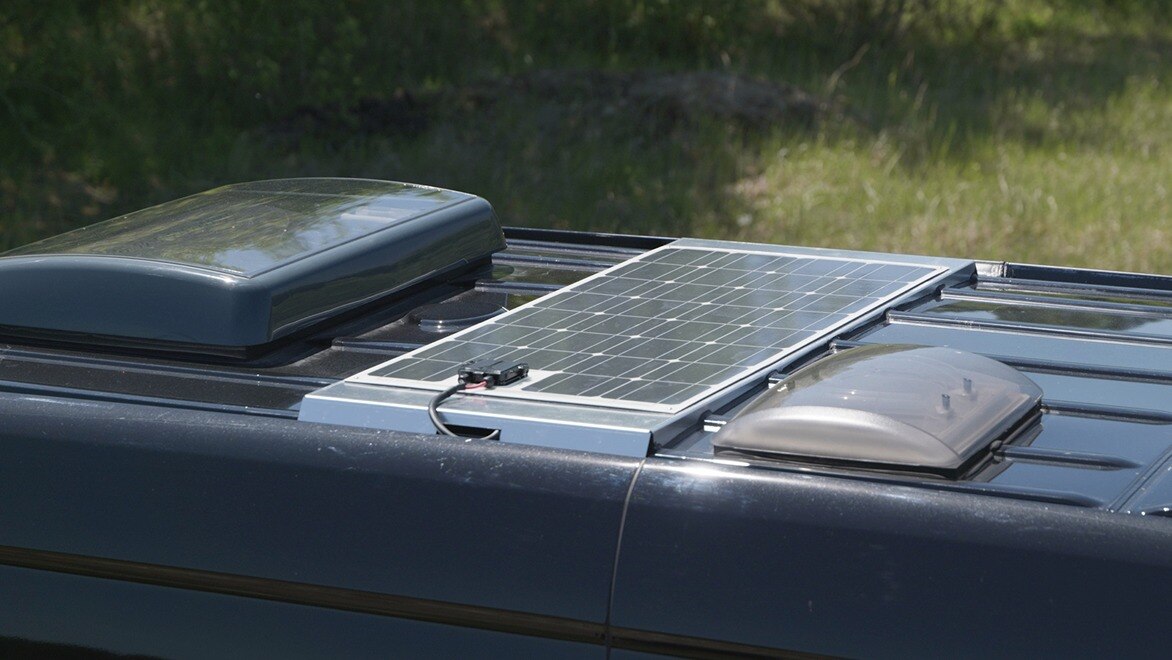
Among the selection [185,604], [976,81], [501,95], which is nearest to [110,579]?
[185,604]

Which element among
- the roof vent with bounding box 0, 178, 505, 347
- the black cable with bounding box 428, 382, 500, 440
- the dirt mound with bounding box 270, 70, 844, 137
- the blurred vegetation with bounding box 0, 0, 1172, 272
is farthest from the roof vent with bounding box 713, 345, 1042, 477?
the dirt mound with bounding box 270, 70, 844, 137

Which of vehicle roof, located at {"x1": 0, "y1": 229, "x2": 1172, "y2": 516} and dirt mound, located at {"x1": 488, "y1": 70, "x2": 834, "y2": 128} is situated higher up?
vehicle roof, located at {"x1": 0, "y1": 229, "x2": 1172, "y2": 516}

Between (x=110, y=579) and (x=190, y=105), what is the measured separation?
8.22 m

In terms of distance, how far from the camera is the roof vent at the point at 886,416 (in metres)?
1.56

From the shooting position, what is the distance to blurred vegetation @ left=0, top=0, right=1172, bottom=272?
24.2 ft

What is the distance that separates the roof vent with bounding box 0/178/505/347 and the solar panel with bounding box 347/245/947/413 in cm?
22

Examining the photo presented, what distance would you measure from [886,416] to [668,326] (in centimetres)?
60

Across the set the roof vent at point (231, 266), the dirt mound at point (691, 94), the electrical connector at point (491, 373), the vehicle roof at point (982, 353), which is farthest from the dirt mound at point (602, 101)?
the electrical connector at point (491, 373)

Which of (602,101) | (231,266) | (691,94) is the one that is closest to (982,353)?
(231,266)

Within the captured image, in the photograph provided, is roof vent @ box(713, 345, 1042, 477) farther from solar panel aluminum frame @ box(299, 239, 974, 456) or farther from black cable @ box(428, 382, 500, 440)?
black cable @ box(428, 382, 500, 440)

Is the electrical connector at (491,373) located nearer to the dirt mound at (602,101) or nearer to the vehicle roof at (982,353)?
the vehicle roof at (982,353)

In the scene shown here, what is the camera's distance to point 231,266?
6.82 feet

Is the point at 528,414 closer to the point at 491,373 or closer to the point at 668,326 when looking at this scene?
the point at 491,373

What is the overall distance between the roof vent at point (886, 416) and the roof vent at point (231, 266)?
2.45 feet
